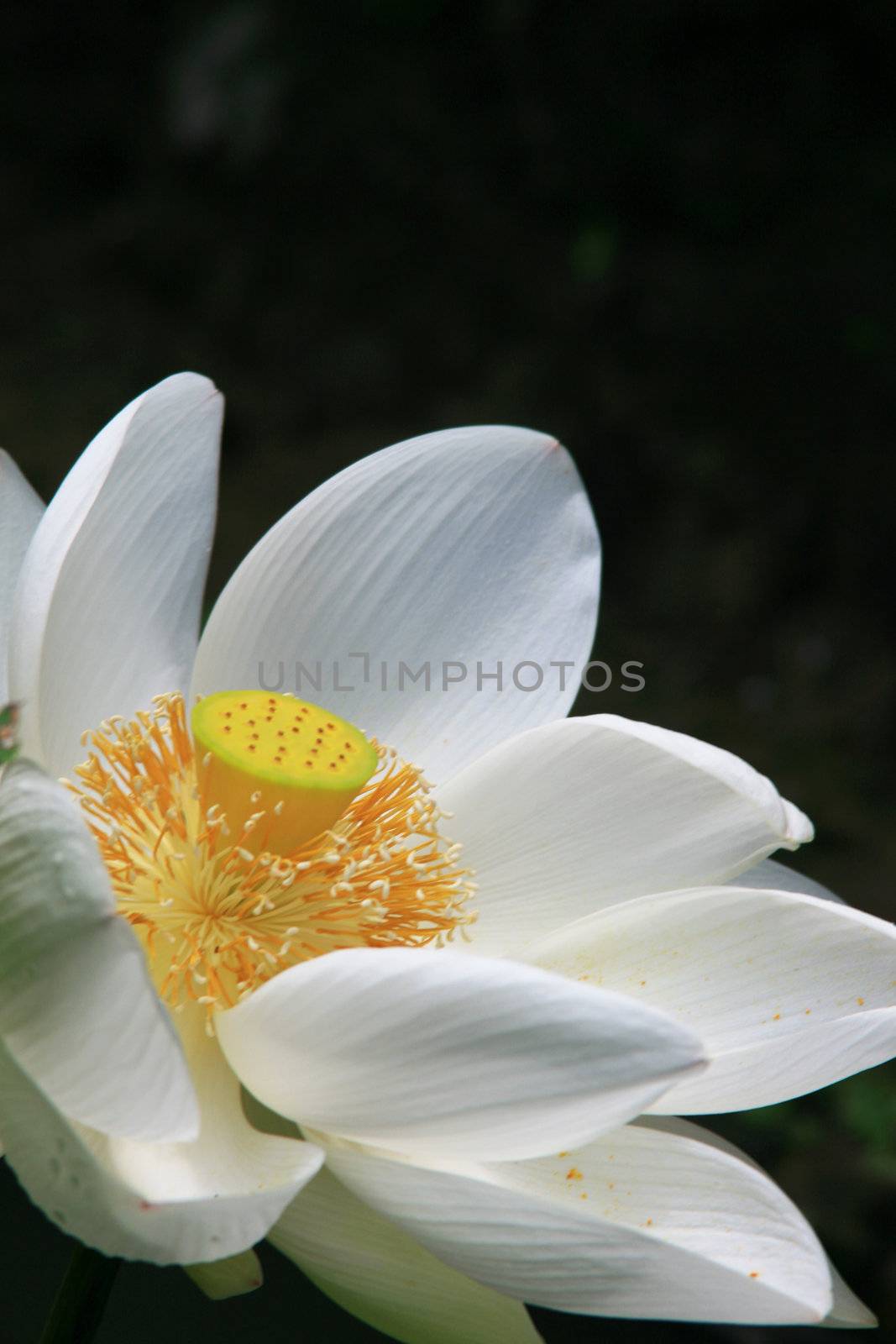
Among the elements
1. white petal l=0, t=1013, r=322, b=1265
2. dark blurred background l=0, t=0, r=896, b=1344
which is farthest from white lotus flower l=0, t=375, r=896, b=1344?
dark blurred background l=0, t=0, r=896, b=1344

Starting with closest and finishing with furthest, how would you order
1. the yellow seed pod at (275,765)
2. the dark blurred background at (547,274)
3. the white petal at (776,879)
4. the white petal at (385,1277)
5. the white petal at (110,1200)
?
the white petal at (110,1200)
the white petal at (385,1277)
the yellow seed pod at (275,765)
the white petal at (776,879)
the dark blurred background at (547,274)

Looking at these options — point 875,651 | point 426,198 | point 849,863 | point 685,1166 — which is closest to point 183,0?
point 426,198

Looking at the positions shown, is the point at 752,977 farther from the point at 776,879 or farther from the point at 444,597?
the point at 444,597

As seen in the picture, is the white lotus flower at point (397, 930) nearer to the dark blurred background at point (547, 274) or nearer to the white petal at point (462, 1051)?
the white petal at point (462, 1051)

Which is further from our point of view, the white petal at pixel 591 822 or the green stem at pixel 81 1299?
the white petal at pixel 591 822

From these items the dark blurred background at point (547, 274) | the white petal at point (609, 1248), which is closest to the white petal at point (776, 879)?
the white petal at point (609, 1248)

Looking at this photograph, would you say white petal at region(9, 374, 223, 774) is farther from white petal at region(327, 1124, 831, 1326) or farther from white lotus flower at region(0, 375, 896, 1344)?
white petal at region(327, 1124, 831, 1326)

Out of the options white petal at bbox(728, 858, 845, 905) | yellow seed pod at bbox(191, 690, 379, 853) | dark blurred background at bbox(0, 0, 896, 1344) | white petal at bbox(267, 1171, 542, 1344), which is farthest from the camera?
dark blurred background at bbox(0, 0, 896, 1344)

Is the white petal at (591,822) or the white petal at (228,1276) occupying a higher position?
the white petal at (591,822)

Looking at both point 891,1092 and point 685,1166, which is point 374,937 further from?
point 891,1092
